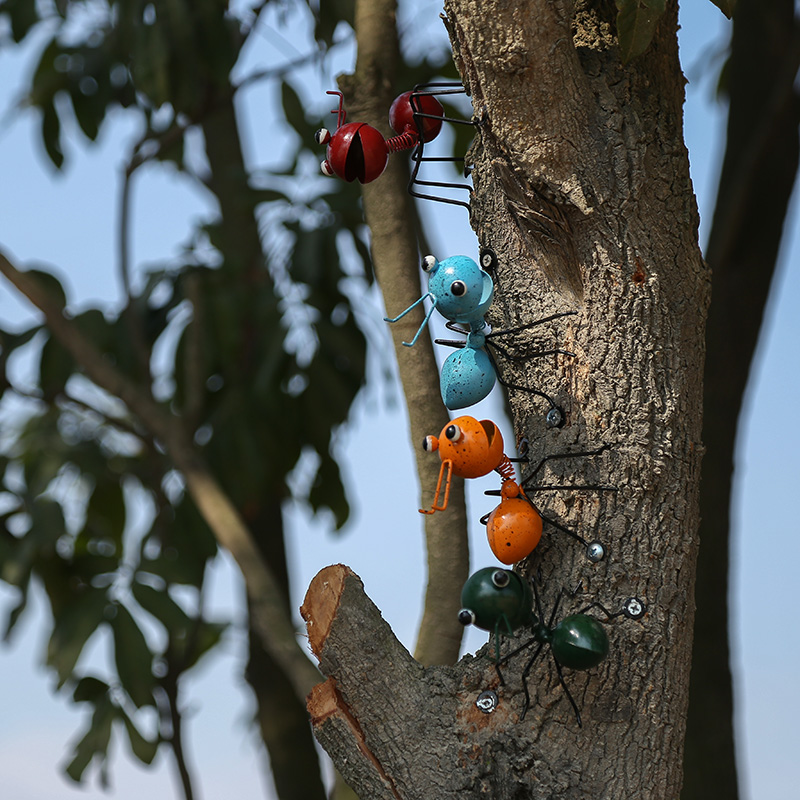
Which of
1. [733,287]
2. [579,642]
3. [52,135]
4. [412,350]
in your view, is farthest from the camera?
[52,135]

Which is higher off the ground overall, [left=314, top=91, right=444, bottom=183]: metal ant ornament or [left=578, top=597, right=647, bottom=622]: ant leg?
[left=314, top=91, right=444, bottom=183]: metal ant ornament

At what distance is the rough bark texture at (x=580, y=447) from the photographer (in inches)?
25.6

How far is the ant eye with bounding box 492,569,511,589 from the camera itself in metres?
0.62

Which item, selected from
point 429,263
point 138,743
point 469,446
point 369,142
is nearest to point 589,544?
point 469,446

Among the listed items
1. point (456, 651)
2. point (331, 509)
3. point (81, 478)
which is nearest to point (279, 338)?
point (331, 509)

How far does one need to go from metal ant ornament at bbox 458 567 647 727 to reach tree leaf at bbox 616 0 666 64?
1.19 feet

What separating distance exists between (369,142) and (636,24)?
20cm

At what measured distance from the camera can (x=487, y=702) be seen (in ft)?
2.17

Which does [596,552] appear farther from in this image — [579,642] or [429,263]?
[429,263]

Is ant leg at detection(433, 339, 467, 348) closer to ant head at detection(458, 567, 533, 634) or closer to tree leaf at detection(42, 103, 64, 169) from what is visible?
ant head at detection(458, 567, 533, 634)

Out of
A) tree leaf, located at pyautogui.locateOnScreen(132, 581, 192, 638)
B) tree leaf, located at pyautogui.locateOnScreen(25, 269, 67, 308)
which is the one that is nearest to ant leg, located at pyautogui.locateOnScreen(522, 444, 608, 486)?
tree leaf, located at pyautogui.locateOnScreen(132, 581, 192, 638)

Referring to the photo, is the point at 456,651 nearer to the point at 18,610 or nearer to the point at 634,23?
the point at 634,23

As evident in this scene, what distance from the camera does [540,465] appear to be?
679mm

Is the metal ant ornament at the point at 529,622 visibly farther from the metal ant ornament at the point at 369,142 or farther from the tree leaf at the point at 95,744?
the tree leaf at the point at 95,744
